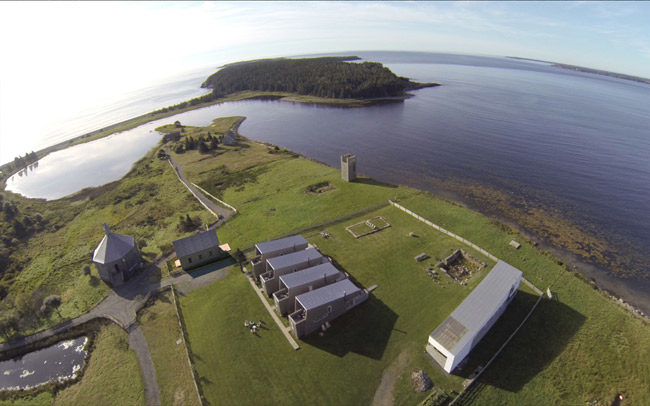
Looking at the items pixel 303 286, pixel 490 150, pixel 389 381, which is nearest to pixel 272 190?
pixel 303 286

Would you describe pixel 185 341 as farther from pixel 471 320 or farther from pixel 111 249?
pixel 471 320

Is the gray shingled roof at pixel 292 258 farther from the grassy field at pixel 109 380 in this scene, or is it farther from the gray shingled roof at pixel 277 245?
the grassy field at pixel 109 380

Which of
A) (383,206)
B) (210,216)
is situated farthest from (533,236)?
(210,216)

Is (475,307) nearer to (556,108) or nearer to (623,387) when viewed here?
(623,387)

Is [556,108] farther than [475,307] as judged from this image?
Yes

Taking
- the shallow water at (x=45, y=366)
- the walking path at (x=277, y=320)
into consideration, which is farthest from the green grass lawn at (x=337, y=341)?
the shallow water at (x=45, y=366)

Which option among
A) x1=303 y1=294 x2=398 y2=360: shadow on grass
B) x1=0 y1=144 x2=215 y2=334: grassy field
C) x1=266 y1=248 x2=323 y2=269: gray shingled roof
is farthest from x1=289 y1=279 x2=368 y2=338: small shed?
x1=0 y1=144 x2=215 y2=334: grassy field
